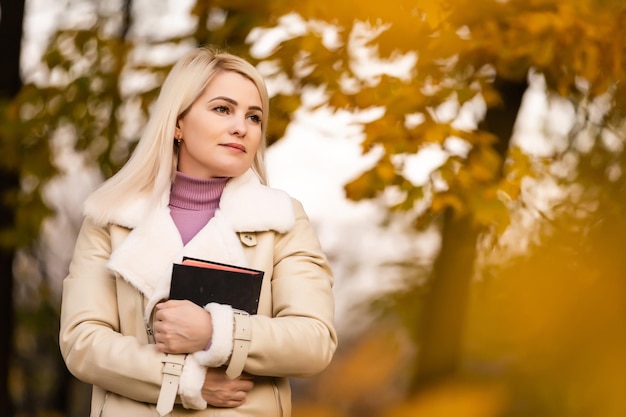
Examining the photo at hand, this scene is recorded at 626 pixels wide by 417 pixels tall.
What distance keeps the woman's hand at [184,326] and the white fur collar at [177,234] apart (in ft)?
0.32

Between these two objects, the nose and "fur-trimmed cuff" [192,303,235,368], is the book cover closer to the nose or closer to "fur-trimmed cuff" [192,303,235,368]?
"fur-trimmed cuff" [192,303,235,368]

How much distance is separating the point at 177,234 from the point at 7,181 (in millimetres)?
3480

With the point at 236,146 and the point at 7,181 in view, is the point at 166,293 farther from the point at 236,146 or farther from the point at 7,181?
the point at 7,181

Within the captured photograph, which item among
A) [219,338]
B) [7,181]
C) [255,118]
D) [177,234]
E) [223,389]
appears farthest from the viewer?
[7,181]

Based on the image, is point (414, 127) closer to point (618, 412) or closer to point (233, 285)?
point (618, 412)

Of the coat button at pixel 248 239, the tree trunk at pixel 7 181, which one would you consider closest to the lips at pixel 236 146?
the coat button at pixel 248 239

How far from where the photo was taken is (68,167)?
6562 millimetres

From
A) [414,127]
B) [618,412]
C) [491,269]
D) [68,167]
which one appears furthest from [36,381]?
[618,412]

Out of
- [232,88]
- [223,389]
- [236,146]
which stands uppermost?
[232,88]

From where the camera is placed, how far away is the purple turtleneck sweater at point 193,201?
248cm

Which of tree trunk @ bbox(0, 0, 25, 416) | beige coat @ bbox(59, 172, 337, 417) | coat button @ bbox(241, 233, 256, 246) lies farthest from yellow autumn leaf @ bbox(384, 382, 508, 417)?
tree trunk @ bbox(0, 0, 25, 416)

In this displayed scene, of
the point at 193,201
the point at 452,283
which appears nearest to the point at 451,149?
the point at 452,283

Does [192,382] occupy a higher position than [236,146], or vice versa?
[236,146]

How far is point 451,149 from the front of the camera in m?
4.18
